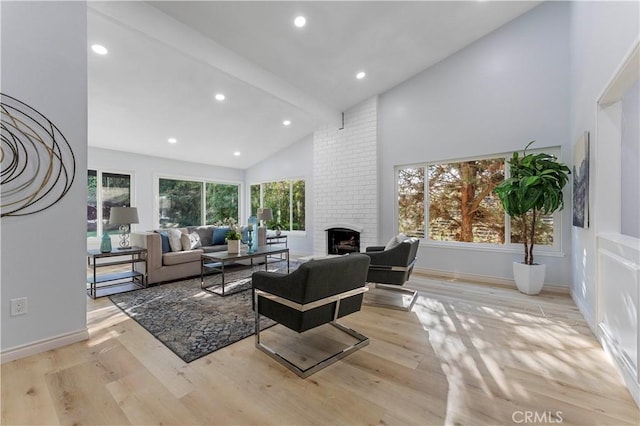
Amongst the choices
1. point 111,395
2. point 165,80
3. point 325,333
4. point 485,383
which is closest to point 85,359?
point 111,395

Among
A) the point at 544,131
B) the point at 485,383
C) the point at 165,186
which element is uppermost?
the point at 544,131

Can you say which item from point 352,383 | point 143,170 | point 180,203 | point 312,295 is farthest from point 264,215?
point 352,383

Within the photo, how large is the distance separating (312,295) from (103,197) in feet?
21.0

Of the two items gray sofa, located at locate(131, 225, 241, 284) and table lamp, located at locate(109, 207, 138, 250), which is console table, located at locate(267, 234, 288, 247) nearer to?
gray sofa, located at locate(131, 225, 241, 284)

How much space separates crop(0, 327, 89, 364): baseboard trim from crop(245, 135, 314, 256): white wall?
5083mm

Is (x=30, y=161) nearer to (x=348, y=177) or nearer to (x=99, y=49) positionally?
(x=99, y=49)

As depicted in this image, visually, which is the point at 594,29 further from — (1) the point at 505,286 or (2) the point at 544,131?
(1) the point at 505,286

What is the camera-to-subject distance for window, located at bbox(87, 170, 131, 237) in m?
6.14

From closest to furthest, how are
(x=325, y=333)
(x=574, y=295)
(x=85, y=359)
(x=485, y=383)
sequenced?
(x=485, y=383) → (x=85, y=359) → (x=325, y=333) → (x=574, y=295)

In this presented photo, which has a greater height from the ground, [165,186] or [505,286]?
[165,186]

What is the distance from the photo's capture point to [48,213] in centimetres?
237

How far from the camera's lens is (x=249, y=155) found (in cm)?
797

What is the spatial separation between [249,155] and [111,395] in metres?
6.78
